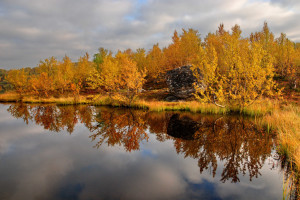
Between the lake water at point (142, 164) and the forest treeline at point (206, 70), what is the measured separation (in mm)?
5197

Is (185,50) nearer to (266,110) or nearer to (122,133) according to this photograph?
(266,110)

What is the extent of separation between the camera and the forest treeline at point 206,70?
14.8m

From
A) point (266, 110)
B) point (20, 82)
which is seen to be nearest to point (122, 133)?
point (266, 110)

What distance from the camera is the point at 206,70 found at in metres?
15.2

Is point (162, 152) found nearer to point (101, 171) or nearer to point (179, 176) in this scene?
point (179, 176)

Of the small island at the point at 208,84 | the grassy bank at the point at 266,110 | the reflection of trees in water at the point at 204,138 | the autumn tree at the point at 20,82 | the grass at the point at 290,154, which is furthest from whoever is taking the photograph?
the autumn tree at the point at 20,82

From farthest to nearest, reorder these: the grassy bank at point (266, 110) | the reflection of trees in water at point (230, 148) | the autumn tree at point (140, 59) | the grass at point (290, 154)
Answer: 1. the autumn tree at point (140, 59)
2. the grassy bank at point (266, 110)
3. the reflection of trees in water at point (230, 148)
4. the grass at point (290, 154)

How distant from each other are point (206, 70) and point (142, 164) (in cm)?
1120

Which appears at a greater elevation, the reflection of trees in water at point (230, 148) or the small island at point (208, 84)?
the small island at point (208, 84)

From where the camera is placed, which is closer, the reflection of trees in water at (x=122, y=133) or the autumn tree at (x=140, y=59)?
the reflection of trees in water at (x=122, y=133)

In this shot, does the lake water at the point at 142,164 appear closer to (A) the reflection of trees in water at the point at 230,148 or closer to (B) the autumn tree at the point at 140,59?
(A) the reflection of trees in water at the point at 230,148

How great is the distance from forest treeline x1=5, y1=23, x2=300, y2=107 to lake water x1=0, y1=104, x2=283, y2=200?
5197 millimetres

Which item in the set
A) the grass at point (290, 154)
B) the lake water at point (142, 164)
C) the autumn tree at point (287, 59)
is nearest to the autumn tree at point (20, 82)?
the lake water at point (142, 164)

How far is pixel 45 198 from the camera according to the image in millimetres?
4680
